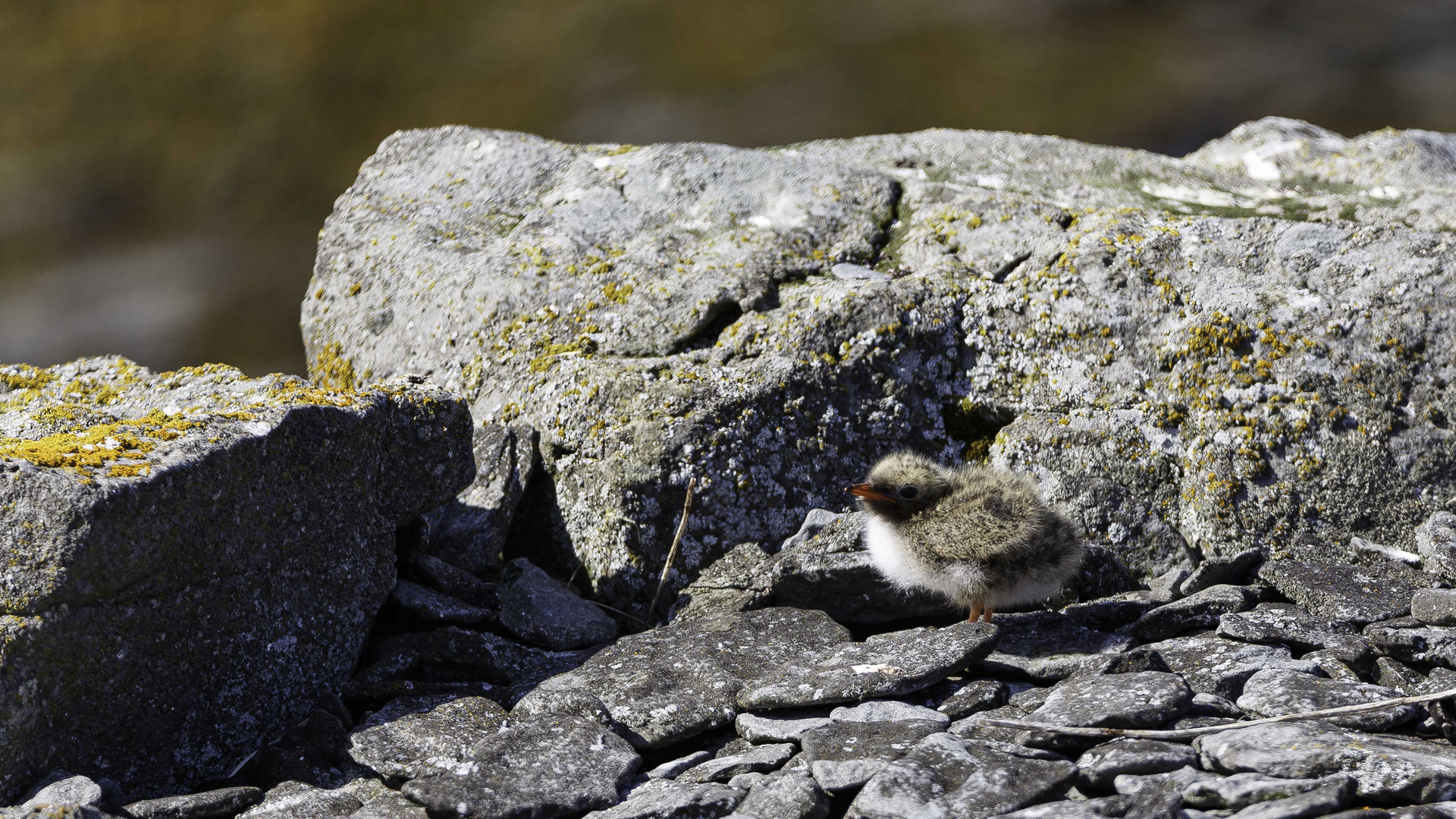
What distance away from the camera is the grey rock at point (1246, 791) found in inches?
112

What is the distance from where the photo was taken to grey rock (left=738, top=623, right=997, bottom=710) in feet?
12.6

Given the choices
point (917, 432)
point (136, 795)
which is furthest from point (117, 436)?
point (917, 432)

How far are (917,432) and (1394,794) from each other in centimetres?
307

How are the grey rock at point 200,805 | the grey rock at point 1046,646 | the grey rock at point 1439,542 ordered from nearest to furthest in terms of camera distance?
the grey rock at point 200,805
the grey rock at point 1046,646
the grey rock at point 1439,542

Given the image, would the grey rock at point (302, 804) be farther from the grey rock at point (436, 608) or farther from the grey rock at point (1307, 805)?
the grey rock at point (1307, 805)

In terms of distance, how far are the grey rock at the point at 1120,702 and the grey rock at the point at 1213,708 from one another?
0.07 meters

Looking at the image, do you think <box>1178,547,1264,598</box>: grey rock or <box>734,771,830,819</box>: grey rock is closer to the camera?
<box>734,771,830,819</box>: grey rock

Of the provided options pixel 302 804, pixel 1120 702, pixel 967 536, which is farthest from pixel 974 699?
pixel 302 804

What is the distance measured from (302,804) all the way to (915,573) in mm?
2405

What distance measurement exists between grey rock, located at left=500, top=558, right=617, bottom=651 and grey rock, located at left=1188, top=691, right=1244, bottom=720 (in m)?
2.49

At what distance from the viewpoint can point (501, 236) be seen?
21.9ft

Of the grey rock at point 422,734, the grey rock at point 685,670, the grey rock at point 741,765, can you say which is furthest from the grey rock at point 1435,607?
the grey rock at point 422,734

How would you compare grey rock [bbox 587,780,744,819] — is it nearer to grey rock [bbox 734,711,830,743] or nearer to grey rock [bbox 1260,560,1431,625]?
grey rock [bbox 734,711,830,743]

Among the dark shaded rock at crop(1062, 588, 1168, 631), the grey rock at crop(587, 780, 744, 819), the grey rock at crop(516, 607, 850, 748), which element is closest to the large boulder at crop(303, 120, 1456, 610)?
the dark shaded rock at crop(1062, 588, 1168, 631)
